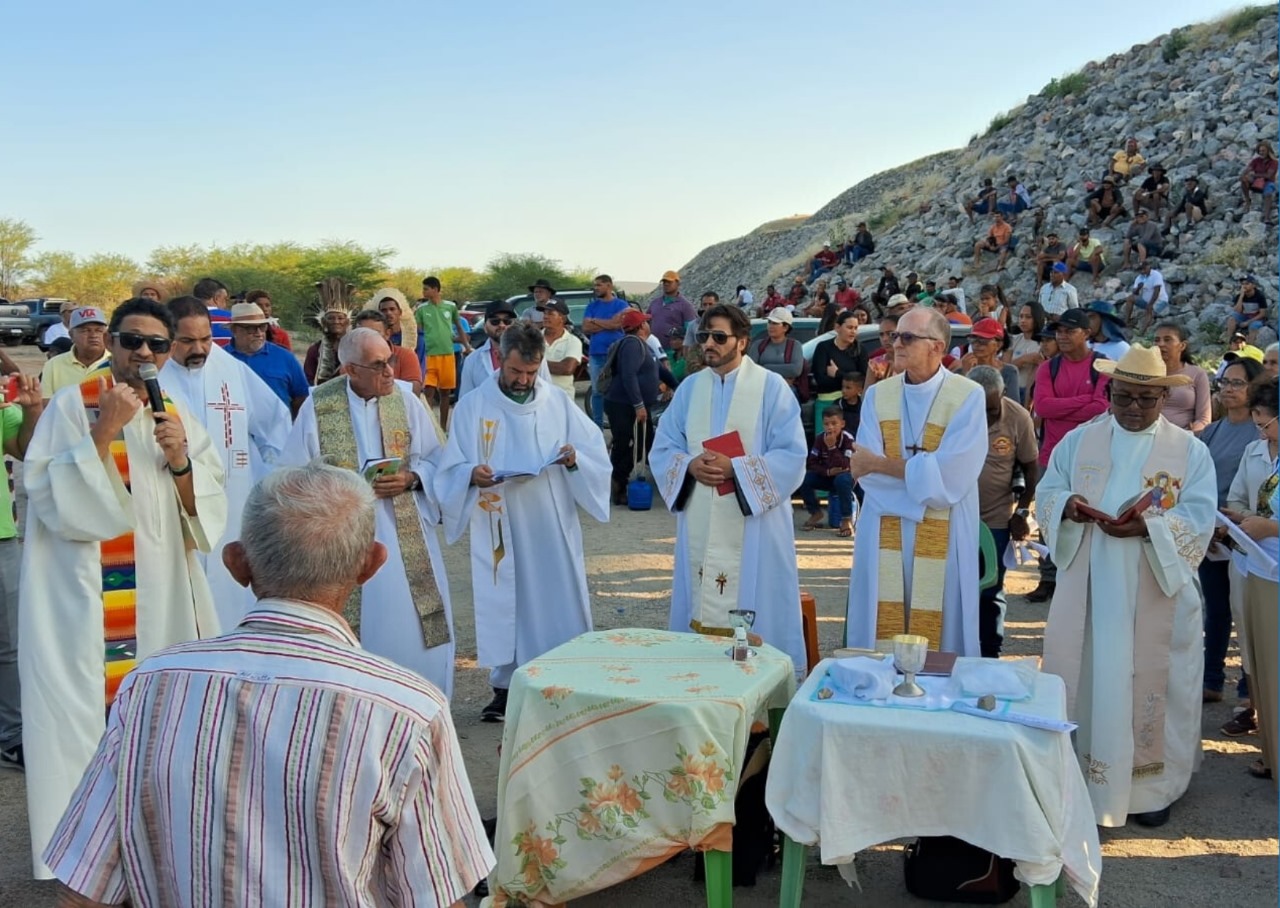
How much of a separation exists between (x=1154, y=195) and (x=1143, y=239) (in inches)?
82.0

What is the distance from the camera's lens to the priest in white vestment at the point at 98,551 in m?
4.69

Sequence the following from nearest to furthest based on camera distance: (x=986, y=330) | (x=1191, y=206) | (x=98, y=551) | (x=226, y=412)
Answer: (x=98, y=551) → (x=226, y=412) → (x=986, y=330) → (x=1191, y=206)

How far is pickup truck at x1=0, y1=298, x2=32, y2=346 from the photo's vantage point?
3447 cm

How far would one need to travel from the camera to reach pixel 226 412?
20.9ft

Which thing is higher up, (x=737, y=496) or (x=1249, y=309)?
(x=1249, y=309)

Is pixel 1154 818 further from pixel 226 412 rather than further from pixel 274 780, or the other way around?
pixel 226 412

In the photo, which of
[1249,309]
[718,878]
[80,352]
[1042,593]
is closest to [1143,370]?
[718,878]

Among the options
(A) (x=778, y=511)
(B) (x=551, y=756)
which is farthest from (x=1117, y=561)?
(B) (x=551, y=756)

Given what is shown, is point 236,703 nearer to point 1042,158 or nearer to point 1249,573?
point 1249,573

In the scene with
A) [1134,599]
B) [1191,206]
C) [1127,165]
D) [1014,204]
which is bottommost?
[1134,599]

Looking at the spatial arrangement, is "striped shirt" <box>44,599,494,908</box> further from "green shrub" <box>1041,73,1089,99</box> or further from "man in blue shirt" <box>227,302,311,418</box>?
"green shrub" <box>1041,73,1089,99</box>

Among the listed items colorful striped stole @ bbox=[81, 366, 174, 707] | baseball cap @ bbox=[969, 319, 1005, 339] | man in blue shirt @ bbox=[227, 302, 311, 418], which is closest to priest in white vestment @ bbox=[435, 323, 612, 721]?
colorful striped stole @ bbox=[81, 366, 174, 707]

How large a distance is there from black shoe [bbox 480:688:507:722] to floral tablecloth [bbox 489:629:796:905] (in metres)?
2.29

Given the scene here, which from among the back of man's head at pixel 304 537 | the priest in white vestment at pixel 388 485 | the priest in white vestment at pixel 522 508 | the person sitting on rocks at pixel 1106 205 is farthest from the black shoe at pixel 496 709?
the person sitting on rocks at pixel 1106 205
